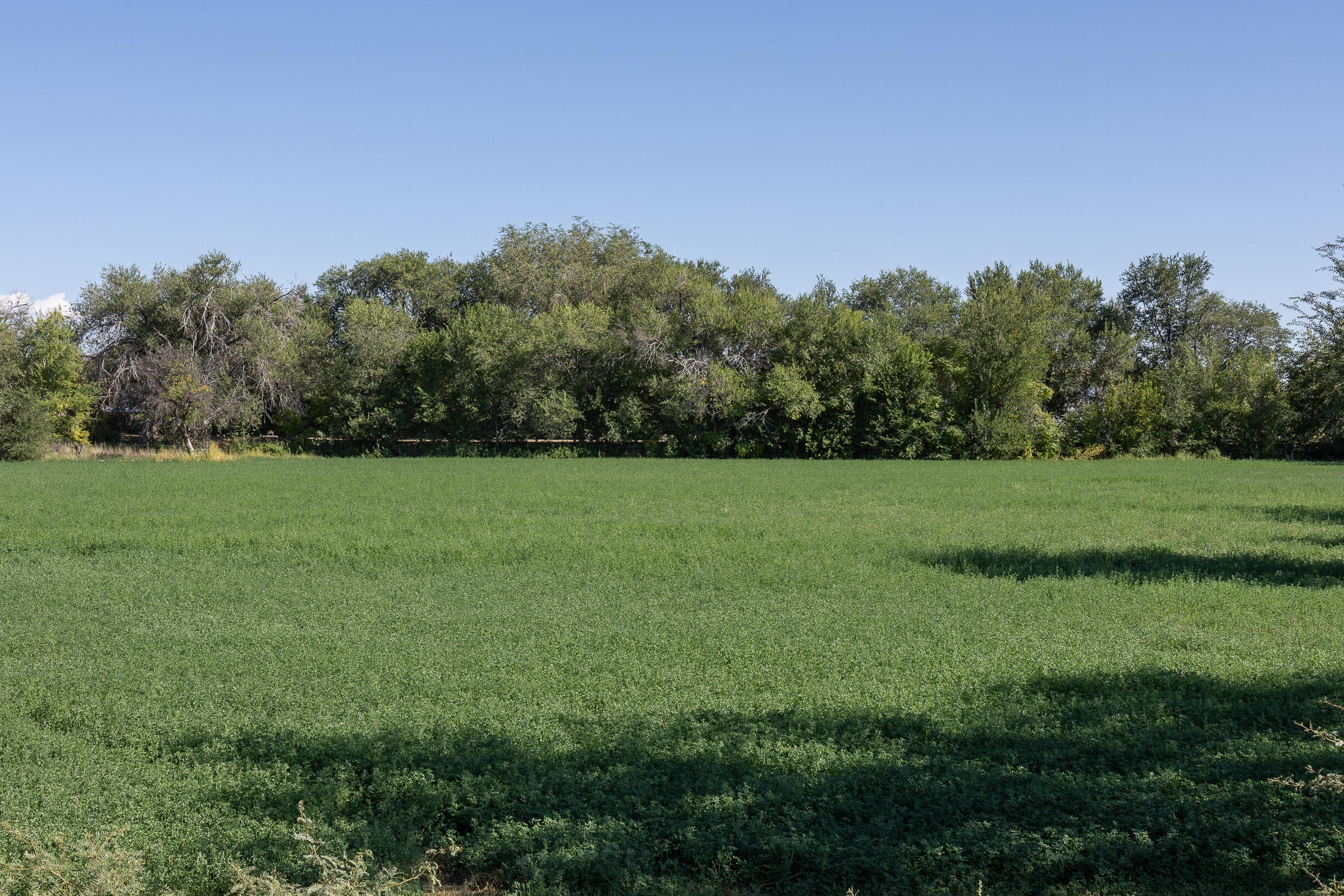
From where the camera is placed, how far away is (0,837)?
17.9 feet

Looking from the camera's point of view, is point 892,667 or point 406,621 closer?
point 892,667

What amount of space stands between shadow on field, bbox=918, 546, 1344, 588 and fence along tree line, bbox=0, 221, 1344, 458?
35.2 m

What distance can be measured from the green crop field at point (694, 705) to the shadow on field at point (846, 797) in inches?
1.0

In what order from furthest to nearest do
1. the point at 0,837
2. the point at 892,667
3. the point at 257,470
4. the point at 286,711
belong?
the point at 257,470
the point at 892,667
the point at 286,711
the point at 0,837

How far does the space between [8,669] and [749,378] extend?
148ft

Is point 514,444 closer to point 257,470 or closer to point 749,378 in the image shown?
point 749,378

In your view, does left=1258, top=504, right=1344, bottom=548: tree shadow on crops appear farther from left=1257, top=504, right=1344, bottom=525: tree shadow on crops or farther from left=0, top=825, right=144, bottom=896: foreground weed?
left=0, top=825, right=144, bottom=896: foreground weed

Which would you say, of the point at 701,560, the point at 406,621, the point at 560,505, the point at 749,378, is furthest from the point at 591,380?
the point at 406,621

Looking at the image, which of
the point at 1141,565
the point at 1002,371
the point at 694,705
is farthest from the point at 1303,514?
the point at 1002,371

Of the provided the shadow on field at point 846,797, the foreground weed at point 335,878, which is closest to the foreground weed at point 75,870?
the foreground weed at point 335,878

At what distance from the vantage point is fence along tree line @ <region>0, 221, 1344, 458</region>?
164ft

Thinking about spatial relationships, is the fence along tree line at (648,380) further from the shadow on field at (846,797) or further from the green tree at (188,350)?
the shadow on field at (846,797)

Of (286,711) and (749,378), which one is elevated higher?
(749,378)

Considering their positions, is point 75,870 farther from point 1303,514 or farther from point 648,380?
point 648,380
